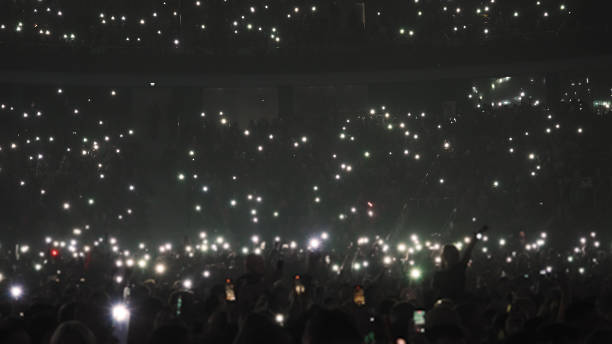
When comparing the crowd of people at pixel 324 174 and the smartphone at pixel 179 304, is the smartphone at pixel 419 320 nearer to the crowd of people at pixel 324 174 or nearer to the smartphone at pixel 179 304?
the smartphone at pixel 179 304

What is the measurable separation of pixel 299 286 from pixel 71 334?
322cm

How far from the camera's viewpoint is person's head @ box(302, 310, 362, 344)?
13.8 feet

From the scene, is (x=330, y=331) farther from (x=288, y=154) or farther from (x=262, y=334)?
(x=288, y=154)

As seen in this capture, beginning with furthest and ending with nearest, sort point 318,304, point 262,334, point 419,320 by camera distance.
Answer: point 318,304, point 419,320, point 262,334

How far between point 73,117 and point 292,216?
13033 millimetres

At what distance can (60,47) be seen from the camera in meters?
28.3

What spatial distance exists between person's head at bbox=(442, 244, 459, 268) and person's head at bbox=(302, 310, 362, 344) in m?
4.73

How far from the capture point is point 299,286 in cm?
805

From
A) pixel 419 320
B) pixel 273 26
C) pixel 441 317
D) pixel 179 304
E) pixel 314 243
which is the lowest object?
pixel 314 243

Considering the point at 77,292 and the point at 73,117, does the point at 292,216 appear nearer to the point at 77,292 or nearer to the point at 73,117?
the point at 73,117

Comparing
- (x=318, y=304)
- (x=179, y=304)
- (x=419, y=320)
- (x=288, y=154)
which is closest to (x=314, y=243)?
(x=288, y=154)

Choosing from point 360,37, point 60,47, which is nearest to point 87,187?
point 60,47

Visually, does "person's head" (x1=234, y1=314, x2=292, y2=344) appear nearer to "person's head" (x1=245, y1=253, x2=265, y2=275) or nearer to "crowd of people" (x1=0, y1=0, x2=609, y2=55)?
"person's head" (x1=245, y1=253, x2=265, y2=275)

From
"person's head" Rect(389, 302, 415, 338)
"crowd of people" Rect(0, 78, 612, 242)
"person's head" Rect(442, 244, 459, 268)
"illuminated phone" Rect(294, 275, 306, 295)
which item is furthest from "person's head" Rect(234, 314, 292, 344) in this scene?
"crowd of people" Rect(0, 78, 612, 242)
